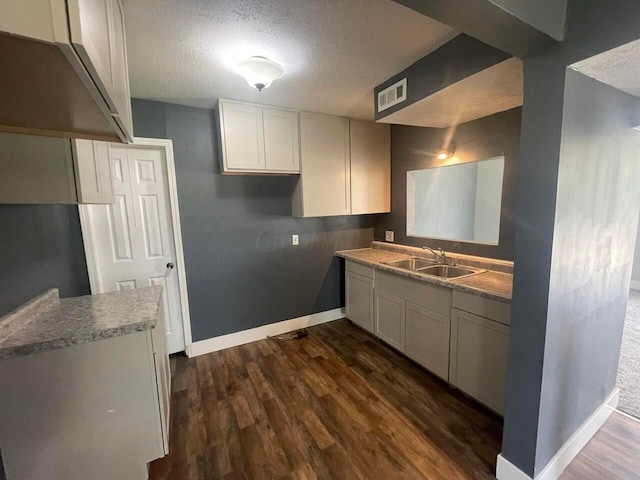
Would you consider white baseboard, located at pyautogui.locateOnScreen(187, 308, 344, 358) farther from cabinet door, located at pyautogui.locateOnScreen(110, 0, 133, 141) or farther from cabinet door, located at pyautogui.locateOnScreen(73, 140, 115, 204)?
cabinet door, located at pyautogui.locateOnScreen(110, 0, 133, 141)

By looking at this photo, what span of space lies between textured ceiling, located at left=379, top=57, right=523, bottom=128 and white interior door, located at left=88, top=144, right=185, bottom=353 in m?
2.12

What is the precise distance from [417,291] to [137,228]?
2524 mm

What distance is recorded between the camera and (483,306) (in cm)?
182

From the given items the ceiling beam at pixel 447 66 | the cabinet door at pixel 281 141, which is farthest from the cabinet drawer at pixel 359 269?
the ceiling beam at pixel 447 66

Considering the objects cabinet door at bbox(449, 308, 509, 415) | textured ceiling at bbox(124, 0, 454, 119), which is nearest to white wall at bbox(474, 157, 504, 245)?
cabinet door at bbox(449, 308, 509, 415)

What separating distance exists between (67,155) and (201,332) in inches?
74.9

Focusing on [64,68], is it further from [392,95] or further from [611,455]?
[611,455]

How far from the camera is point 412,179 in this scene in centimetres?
311

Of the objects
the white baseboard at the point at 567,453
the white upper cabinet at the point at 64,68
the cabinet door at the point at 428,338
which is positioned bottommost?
the white baseboard at the point at 567,453

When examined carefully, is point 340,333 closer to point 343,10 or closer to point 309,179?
point 309,179

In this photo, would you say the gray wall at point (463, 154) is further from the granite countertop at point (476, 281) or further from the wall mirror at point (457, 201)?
the granite countertop at point (476, 281)

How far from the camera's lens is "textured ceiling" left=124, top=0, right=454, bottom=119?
4.25 ft

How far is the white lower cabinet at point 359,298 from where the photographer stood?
9.66 ft

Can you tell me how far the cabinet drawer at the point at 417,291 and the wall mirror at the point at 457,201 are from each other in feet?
2.30
